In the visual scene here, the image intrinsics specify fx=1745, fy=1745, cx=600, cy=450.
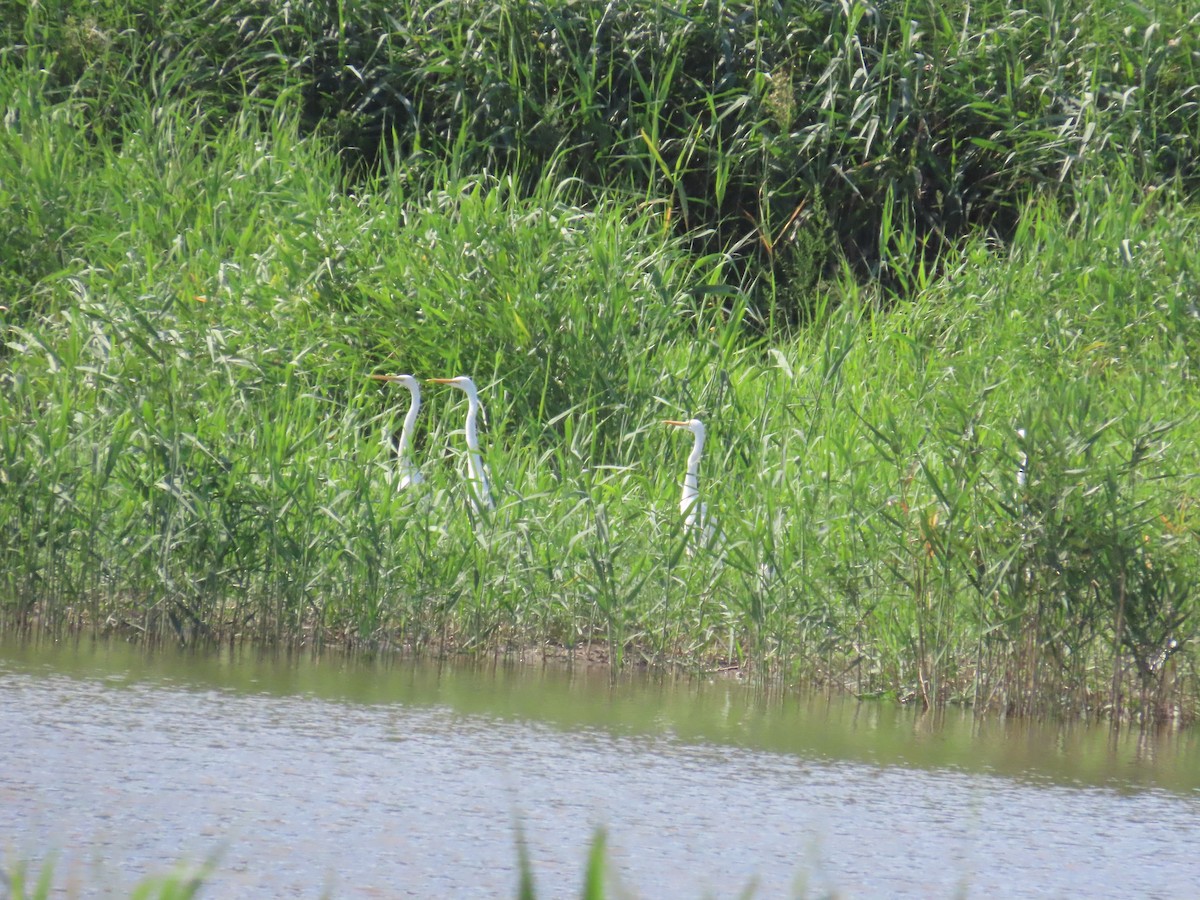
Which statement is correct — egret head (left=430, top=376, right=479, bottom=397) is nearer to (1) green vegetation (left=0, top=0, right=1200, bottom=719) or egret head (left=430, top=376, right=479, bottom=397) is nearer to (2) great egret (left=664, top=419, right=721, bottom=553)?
(1) green vegetation (left=0, top=0, right=1200, bottom=719)

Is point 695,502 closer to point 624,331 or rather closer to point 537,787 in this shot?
point 624,331

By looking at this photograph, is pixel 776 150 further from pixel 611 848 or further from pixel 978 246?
pixel 611 848

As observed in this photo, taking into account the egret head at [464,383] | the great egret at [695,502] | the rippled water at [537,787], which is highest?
the egret head at [464,383]

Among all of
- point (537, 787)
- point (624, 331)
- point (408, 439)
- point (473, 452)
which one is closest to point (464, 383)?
point (408, 439)

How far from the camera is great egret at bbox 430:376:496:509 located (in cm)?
721

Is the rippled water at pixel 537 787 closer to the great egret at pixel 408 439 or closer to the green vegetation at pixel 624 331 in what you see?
the green vegetation at pixel 624 331

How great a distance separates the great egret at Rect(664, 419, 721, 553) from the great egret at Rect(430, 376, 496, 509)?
0.83 m

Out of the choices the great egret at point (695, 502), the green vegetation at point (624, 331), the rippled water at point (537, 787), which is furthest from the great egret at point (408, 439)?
the great egret at point (695, 502)

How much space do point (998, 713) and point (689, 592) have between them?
1279 millimetres

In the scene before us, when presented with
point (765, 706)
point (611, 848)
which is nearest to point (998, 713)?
point (765, 706)

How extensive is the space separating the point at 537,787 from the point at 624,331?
450cm

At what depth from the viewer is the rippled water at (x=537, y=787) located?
4.41 meters

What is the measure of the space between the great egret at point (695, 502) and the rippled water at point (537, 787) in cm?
72

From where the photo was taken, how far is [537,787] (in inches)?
201
